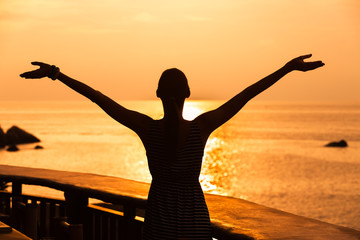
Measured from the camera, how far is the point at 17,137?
103125 mm

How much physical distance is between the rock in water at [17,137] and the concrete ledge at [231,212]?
3877 inches

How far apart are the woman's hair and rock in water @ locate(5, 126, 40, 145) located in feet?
332

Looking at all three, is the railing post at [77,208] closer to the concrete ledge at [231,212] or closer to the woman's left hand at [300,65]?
the concrete ledge at [231,212]

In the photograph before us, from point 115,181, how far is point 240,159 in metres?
79.8

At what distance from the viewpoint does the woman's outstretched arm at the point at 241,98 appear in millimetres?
3211

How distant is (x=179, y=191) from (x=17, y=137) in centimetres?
10367

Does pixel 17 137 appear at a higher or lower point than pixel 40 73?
lower

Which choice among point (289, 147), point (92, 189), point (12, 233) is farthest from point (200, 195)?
point (289, 147)

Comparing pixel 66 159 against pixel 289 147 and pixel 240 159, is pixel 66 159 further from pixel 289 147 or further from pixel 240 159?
pixel 289 147

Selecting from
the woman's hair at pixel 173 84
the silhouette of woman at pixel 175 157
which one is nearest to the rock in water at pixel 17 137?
the silhouette of woman at pixel 175 157

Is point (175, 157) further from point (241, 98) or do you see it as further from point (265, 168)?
point (265, 168)

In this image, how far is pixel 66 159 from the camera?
271 feet

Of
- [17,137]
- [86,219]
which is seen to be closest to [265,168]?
[17,137]

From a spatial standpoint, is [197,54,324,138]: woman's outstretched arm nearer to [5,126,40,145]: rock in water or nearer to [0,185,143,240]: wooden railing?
[0,185,143,240]: wooden railing
